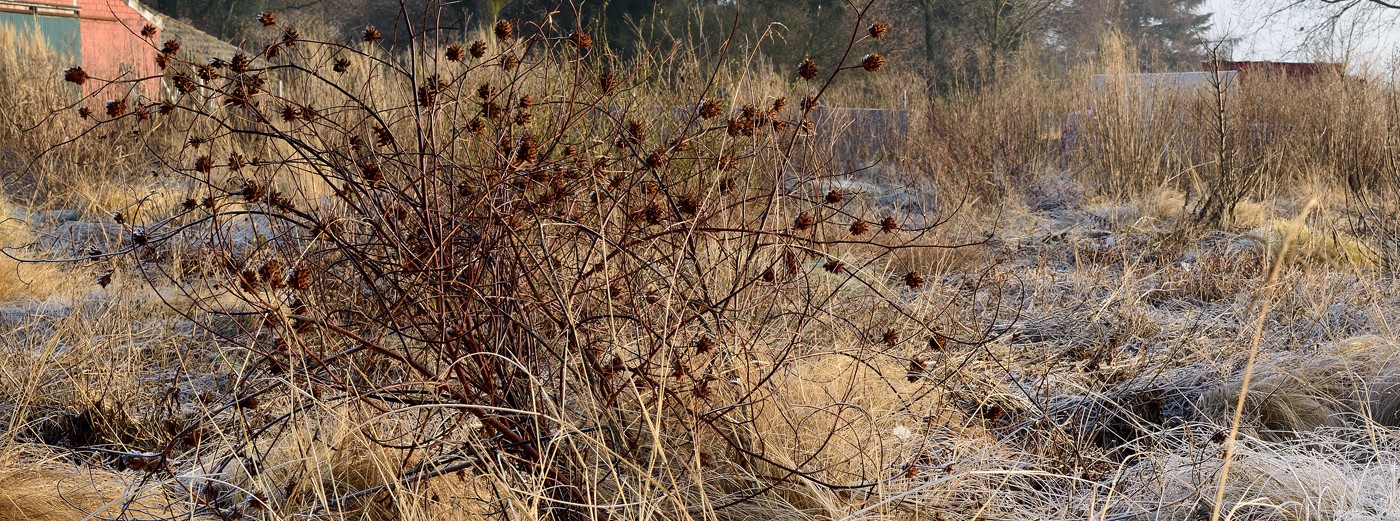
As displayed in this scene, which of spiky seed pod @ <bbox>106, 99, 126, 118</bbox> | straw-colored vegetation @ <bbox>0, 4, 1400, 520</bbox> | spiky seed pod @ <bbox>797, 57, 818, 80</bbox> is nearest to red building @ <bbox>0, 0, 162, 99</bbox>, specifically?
straw-colored vegetation @ <bbox>0, 4, 1400, 520</bbox>

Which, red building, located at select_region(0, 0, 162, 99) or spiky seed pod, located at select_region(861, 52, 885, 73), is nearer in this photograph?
spiky seed pod, located at select_region(861, 52, 885, 73)

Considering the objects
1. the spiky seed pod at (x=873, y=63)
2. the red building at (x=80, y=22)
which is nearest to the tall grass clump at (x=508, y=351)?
the spiky seed pod at (x=873, y=63)

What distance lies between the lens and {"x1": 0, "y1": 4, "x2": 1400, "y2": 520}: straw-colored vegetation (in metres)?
1.81

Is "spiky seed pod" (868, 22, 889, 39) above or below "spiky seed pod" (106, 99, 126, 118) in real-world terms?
above

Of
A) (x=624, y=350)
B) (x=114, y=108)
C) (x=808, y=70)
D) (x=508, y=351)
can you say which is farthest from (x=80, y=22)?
(x=808, y=70)

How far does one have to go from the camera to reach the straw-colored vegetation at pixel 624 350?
5.93 feet

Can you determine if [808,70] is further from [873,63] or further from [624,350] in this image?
[624,350]

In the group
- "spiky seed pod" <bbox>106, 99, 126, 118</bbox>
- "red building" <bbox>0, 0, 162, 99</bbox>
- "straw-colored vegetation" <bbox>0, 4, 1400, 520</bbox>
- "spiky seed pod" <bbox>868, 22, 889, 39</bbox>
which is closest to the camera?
"spiky seed pod" <bbox>106, 99, 126, 118</bbox>

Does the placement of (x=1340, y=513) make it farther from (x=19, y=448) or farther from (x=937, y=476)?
(x=19, y=448)

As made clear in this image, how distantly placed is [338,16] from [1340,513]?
2908cm

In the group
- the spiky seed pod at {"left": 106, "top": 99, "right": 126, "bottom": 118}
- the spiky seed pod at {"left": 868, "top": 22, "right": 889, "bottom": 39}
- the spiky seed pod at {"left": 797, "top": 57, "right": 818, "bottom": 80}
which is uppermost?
the spiky seed pod at {"left": 868, "top": 22, "right": 889, "bottom": 39}

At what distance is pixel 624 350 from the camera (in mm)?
2148

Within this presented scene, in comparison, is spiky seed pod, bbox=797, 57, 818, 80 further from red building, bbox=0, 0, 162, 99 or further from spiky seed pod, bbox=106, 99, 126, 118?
red building, bbox=0, 0, 162, 99

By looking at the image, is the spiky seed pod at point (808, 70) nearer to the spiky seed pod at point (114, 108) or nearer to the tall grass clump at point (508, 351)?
the tall grass clump at point (508, 351)
